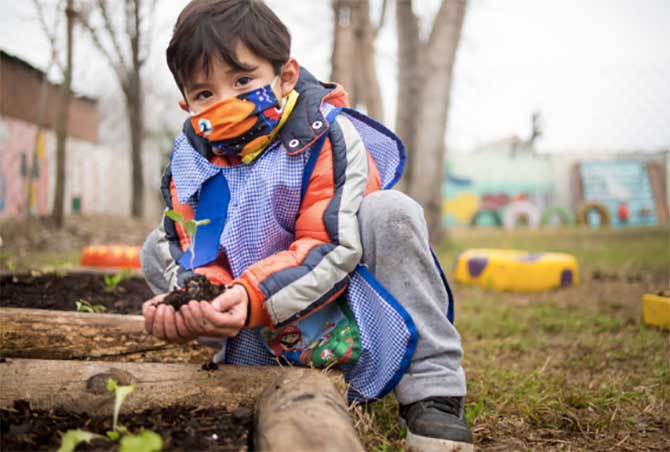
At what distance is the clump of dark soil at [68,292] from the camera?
2.57m

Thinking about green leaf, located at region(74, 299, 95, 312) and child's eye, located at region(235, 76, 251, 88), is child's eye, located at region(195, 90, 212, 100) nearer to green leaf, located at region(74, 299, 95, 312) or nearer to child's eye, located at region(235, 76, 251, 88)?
child's eye, located at region(235, 76, 251, 88)

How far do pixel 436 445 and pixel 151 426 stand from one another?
68 cm

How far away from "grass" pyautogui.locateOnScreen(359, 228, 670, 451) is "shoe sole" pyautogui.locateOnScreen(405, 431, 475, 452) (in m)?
0.06

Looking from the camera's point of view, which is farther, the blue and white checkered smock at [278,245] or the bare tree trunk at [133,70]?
the bare tree trunk at [133,70]

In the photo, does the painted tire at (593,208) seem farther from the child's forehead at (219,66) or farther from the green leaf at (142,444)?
the green leaf at (142,444)

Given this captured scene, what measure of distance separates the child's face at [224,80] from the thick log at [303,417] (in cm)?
77

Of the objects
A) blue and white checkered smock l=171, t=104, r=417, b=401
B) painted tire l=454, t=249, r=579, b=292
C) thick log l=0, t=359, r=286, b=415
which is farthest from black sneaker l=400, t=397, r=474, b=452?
painted tire l=454, t=249, r=579, b=292

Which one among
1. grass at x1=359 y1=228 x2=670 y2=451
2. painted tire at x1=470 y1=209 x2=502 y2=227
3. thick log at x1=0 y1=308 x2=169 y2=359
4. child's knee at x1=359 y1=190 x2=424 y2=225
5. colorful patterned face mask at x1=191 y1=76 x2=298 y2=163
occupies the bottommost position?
painted tire at x1=470 y1=209 x2=502 y2=227

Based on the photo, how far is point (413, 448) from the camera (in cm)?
149

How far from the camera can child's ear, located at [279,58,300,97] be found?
5.74 ft

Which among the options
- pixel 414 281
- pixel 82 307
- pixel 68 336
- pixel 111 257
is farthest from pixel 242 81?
pixel 111 257

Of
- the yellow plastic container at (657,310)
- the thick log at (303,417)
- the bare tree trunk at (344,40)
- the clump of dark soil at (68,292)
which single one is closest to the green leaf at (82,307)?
the clump of dark soil at (68,292)

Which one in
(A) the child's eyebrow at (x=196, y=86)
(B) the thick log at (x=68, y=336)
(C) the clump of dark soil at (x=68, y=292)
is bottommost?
(C) the clump of dark soil at (x=68, y=292)

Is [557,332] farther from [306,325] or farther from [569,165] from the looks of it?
[569,165]
